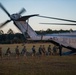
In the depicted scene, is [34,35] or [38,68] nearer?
[38,68]

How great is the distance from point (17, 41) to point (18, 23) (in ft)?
225

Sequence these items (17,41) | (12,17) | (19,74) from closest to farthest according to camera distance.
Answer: (19,74) < (12,17) < (17,41)

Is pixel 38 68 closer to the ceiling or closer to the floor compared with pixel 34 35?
closer to the floor

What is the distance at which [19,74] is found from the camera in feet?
54.8

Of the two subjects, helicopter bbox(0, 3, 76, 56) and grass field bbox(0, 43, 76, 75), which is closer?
grass field bbox(0, 43, 76, 75)

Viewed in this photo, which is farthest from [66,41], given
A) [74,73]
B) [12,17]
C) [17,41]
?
[17,41]

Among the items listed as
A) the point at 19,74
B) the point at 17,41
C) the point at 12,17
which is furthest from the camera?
the point at 17,41

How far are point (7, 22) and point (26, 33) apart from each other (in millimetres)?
2620

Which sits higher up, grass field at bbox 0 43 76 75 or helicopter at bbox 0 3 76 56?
helicopter at bbox 0 3 76 56

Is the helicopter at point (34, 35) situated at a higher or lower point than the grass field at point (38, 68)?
higher

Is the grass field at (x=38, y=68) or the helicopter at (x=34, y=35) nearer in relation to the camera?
the grass field at (x=38, y=68)

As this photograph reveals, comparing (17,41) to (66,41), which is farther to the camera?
(17,41)

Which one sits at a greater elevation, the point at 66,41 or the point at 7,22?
the point at 7,22

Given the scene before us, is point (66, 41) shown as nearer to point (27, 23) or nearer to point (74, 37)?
point (74, 37)
